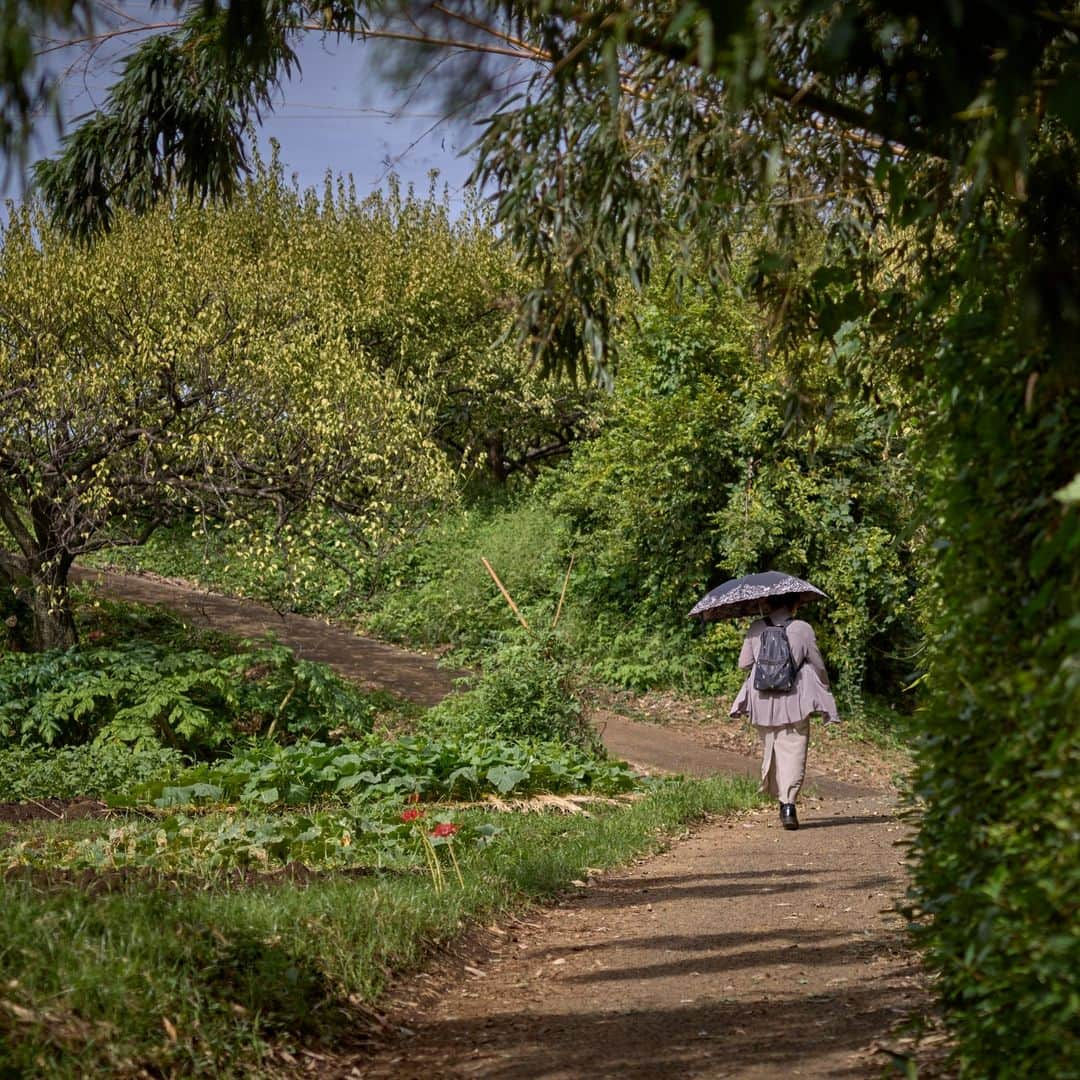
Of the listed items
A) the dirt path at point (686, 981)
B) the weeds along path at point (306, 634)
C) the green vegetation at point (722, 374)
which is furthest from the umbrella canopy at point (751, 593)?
the weeds along path at point (306, 634)

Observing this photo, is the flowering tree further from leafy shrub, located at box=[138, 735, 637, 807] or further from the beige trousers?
the beige trousers

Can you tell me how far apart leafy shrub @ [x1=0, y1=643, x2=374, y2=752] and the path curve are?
969 millimetres

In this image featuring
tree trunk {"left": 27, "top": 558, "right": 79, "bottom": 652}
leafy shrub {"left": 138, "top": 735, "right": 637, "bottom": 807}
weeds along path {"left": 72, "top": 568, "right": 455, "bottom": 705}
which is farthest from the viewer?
weeds along path {"left": 72, "top": 568, "right": 455, "bottom": 705}

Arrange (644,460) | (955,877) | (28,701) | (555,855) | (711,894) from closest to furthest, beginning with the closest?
(955,877)
(711,894)
(555,855)
(28,701)
(644,460)

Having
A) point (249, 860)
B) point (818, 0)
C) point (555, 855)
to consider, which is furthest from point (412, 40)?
point (555, 855)

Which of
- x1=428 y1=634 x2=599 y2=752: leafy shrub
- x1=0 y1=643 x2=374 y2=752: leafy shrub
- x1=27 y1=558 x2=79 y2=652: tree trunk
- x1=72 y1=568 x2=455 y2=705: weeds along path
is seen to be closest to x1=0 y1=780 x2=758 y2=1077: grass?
x1=428 y1=634 x2=599 y2=752: leafy shrub

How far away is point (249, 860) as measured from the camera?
22.8ft

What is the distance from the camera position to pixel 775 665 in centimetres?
1095

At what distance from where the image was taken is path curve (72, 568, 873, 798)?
50.1 ft

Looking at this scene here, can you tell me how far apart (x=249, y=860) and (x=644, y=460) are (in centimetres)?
1402

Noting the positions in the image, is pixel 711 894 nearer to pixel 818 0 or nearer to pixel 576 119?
pixel 576 119

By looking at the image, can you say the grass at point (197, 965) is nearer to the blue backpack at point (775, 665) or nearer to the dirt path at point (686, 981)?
the dirt path at point (686, 981)

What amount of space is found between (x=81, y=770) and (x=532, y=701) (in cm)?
467

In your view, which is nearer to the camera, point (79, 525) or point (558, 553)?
point (79, 525)
